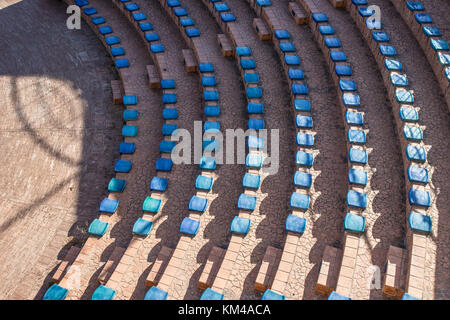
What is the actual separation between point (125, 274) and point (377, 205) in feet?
31.7

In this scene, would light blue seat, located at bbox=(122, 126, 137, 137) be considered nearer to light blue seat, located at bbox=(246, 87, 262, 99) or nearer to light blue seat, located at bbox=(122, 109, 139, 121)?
light blue seat, located at bbox=(122, 109, 139, 121)

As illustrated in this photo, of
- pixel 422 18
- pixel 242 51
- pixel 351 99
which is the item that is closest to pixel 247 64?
pixel 242 51

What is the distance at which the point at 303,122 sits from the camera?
18.2 m

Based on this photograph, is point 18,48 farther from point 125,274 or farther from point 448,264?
point 448,264

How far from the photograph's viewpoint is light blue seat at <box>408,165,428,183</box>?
49.6 feet

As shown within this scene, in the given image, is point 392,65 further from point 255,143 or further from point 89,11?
point 89,11

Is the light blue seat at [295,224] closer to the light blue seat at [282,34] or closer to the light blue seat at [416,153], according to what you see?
the light blue seat at [416,153]

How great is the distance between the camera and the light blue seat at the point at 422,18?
68.0 feet

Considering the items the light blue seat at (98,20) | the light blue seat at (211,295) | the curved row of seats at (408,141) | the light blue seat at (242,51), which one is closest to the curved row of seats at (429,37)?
the curved row of seats at (408,141)
